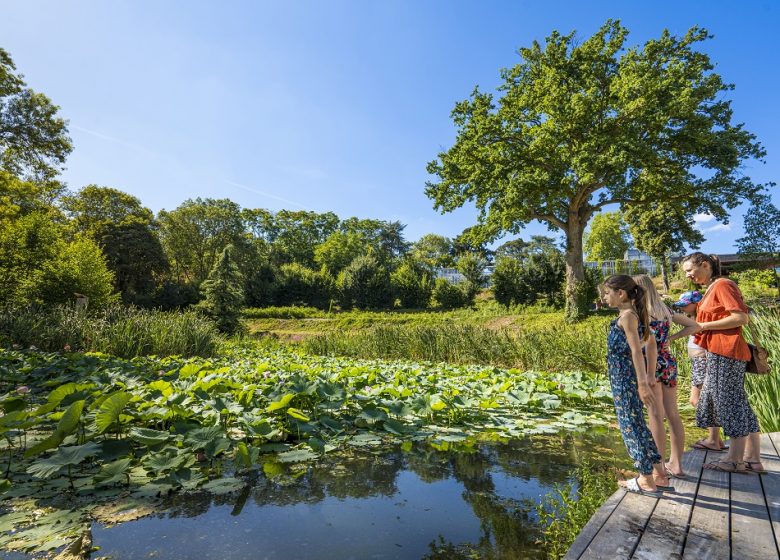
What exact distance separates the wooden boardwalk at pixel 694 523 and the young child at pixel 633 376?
0.14 meters

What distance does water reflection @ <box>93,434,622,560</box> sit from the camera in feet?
6.18

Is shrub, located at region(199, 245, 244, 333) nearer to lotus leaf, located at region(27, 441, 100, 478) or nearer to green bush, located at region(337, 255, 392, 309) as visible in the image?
green bush, located at region(337, 255, 392, 309)

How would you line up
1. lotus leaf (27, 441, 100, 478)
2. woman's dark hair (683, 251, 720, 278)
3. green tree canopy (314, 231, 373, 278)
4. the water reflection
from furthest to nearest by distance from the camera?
green tree canopy (314, 231, 373, 278) < woman's dark hair (683, 251, 720, 278) < lotus leaf (27, 441, 100, 478) < the water reflection

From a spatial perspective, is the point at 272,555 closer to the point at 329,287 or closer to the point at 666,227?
the point at 329,287

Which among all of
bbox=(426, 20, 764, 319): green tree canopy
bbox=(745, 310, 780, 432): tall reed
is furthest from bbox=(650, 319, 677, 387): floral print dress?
bbox=(426, 20, 764, 319): green tree canopy

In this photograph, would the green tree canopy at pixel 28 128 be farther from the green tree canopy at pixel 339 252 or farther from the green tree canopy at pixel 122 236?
the green tree canopy at pixel 339 252

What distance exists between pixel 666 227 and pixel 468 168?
21.4 m

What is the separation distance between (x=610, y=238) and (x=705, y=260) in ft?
154

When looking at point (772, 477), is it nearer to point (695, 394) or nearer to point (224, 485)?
point (695, 394)

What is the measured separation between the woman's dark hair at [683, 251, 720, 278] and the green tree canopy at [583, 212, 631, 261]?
149ft

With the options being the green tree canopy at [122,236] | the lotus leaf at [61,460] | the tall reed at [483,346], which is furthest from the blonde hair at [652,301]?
the green tree canopy at [122,236]

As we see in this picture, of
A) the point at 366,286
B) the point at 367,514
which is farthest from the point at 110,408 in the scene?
the point at 366,286

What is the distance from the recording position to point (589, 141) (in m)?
15.6

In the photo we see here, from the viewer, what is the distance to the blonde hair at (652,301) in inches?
93.7
